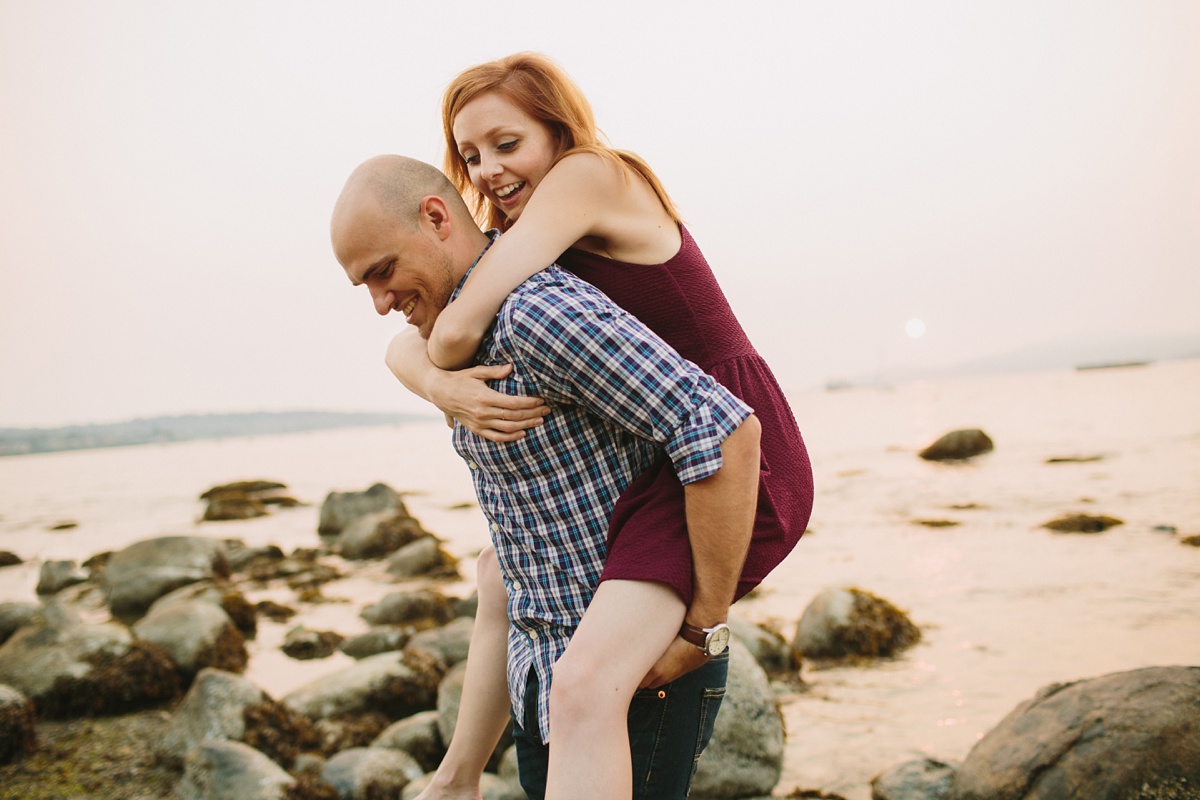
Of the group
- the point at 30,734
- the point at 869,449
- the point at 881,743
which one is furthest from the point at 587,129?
the point at 869,449

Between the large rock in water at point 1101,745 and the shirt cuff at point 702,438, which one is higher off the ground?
the shirt cuff at point 702,438

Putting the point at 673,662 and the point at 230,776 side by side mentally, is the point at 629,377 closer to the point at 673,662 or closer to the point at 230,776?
the point at 673,662

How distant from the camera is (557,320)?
167 cm

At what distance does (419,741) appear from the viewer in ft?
15.9

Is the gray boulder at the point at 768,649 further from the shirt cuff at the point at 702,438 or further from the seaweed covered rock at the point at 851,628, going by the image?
the shirt cuff at the point at 702,438

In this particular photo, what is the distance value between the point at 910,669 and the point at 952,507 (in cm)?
780

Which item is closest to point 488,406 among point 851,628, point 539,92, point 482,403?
point 482,403

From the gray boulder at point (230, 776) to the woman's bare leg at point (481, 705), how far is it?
2151mm

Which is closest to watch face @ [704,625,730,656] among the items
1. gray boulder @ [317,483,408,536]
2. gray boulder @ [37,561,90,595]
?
gray boulder @ [37,561,90,595]

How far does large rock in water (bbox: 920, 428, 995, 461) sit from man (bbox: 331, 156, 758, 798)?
19014 millimetres

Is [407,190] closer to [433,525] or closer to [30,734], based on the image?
[30,734]

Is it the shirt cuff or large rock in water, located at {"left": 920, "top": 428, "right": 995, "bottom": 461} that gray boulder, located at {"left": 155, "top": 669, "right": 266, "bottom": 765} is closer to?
the shirt cuff

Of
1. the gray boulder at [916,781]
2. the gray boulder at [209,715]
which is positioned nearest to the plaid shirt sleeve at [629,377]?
the gray boulder at [916,781]

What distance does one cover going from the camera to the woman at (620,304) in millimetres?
1696
